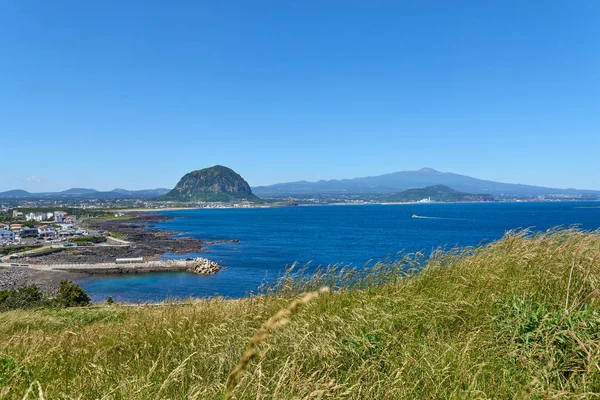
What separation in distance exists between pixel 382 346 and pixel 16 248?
91.4 metres

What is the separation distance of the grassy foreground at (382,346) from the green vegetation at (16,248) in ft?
268

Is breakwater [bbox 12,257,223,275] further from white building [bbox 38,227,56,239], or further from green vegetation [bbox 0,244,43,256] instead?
white building [bbox 38,227,56,239]

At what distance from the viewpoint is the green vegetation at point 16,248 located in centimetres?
6905

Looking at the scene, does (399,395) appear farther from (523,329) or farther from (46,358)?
(46,358)

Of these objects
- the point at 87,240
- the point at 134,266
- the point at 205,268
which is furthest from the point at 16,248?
the point at 205,268

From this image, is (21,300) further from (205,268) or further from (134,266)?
(134,266)

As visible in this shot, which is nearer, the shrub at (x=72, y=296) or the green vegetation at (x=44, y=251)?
the shrub at (x=72, y=296)

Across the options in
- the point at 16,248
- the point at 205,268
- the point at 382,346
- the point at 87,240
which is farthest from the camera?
the point at 87,240

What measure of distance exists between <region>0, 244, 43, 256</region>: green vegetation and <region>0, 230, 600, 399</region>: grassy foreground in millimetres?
81540

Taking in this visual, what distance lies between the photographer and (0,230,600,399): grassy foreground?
288cm

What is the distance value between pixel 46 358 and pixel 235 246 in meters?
68.7

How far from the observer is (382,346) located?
3811 millimetres

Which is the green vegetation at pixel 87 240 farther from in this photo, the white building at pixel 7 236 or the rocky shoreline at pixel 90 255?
the white building at pixel 7 236

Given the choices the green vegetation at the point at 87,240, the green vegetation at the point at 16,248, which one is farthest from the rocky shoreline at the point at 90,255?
the green vegetation at the point at 16,248
